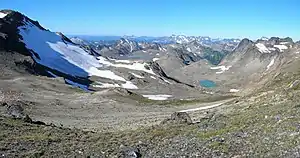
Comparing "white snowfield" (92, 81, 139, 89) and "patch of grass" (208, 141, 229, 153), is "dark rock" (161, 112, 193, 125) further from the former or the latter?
"white snowfield" (92, 81, 139, 89)

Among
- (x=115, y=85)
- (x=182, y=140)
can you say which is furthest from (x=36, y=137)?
(x=115, y=85)

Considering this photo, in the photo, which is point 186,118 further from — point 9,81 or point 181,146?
point 9,81

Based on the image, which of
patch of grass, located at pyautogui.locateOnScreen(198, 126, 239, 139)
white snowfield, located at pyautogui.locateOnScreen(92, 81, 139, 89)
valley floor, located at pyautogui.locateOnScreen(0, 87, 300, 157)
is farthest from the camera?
white snowfield, located at pyautogui.locateOnScreen(92, 81, 139, 89)

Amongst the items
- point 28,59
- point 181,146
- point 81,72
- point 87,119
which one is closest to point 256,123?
point 181,146

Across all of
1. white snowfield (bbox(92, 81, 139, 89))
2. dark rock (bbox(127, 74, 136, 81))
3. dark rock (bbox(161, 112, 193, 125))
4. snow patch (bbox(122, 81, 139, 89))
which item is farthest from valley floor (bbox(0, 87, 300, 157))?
dark rock (bbox(127, 74, 136, 81))

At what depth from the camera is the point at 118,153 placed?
24.4m

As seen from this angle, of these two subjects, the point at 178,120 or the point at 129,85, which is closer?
the point at 178,120

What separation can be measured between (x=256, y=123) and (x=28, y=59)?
11515cm

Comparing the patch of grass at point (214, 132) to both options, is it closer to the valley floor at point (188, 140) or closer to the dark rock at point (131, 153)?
the valley floor at point (188, 140)

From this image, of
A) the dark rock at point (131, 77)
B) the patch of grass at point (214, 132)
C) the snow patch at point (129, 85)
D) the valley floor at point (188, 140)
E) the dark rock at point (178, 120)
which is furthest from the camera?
the dark rock at point (131, 77)

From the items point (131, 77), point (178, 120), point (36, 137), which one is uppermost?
point (36, 137)

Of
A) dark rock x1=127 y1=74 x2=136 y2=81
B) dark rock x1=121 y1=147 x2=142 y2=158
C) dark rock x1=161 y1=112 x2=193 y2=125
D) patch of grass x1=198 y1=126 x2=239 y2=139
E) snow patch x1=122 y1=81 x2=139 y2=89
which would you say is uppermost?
patch of grass x1=198 y1=126 x2=239 y2=139

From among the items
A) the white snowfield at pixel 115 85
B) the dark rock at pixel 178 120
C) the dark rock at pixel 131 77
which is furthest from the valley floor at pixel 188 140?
the dark rock at pixel 131 77

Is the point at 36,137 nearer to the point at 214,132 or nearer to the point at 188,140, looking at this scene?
the point at 188,140
